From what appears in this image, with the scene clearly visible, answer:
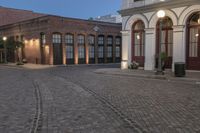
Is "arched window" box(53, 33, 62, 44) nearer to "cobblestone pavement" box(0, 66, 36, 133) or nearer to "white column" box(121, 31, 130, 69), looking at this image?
"white column" box(121, 31, 130, 69)

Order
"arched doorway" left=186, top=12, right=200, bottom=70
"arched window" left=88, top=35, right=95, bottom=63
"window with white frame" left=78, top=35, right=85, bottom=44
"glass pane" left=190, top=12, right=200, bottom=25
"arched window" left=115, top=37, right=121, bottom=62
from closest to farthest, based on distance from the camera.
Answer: "glass pane" left=190, top=12, right=200, bottom=25, "arched doorway" left=186, top=12, right=200, bottom=70, "window with white frame" left=78, top=35, right=85, bottom=44, "arched window" left=88, top=35, right=95, bottom=63, "arched window" left=115, top=37, right=121, bottom=62

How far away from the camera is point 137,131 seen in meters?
5.63

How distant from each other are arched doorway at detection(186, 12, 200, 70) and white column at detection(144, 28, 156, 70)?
2767 millimetres

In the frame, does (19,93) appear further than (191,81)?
No

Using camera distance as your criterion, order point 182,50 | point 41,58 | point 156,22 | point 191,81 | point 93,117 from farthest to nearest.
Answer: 1. point 41,58
2. point 156,22
3. point 182,50
4. point 191,81
5. point 93,117

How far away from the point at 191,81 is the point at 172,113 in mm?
7717

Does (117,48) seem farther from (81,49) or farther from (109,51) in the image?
(81,49)

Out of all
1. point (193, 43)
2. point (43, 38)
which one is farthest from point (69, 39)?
point (193, 43)

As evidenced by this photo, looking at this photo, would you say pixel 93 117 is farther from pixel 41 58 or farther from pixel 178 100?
pixel 41 58

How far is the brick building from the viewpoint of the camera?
33594 mm

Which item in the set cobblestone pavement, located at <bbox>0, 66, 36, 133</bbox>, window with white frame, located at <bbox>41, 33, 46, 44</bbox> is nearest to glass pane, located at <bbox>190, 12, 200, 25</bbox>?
cobblestone pavement, located at <bbox>0, 66, 36, 133</bbox>

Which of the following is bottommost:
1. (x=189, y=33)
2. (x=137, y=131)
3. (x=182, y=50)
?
(x=137, y=131)

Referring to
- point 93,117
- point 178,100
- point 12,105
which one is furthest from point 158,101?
point 12,105

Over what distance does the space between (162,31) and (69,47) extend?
17142mm
